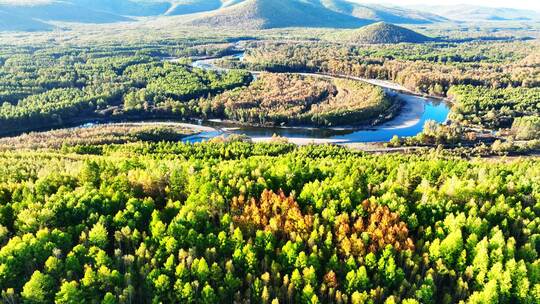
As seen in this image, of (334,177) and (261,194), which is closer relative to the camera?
(261,194)

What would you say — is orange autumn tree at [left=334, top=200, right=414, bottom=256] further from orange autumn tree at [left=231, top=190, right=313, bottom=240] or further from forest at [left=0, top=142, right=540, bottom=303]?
orange autumn tree at [left=231, top=190, right=313, bottom=240]

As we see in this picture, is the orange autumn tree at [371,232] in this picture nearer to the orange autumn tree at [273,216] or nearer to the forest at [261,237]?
the forest at [261,237]

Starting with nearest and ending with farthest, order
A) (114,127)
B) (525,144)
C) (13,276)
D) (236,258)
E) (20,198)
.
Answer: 1. (13,276)
2. (236,258)
3. (20,198)
4. (525,144)
5. (114,127)

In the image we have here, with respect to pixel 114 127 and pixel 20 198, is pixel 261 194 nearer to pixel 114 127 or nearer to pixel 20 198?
pixel 20 198

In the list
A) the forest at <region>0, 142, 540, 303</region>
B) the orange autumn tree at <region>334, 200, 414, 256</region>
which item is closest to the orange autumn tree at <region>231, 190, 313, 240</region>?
the forest at <region>0, 142, 540, 303</region>

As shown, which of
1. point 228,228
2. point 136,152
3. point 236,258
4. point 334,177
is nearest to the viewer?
point 236,258

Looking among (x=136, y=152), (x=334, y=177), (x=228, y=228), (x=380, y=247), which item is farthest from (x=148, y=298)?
(x=136, y=152)
